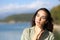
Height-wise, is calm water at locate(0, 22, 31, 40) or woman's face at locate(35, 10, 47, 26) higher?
woman's face at locate(35, 10, 47, 26)

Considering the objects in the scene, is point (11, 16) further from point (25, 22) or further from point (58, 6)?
point (58, 6)

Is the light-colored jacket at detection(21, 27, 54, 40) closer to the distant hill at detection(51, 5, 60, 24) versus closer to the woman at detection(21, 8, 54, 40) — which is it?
the woman at detection(21, 8, 54, 40)

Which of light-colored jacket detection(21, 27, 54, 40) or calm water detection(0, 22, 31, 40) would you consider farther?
calm water detection(0, 22, 31, 40)

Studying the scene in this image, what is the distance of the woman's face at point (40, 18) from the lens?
1296mm

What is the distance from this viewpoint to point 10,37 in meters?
4.82

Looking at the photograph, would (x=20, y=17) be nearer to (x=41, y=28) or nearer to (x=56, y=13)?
(x=56, y=13)

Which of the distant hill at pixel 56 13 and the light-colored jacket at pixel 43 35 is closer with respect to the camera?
the light-colored jacket at pixel 43 35

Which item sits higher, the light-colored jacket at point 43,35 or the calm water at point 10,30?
the light-colored jacket at point 43,35

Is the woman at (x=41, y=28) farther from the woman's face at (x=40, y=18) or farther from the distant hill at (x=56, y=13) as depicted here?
the distant hill at (x=56, y=13)

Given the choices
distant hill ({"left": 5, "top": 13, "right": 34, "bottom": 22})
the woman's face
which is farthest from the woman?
distant hill ({"left": 5, "top": 13, "right": 34, "bottom": 22})

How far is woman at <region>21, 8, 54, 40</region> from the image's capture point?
51.5 inches

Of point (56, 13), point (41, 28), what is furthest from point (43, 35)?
point (56, 13)

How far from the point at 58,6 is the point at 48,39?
3.69 metres

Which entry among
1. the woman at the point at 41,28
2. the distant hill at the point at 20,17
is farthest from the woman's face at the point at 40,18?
the distant hill at the point at 20,17
